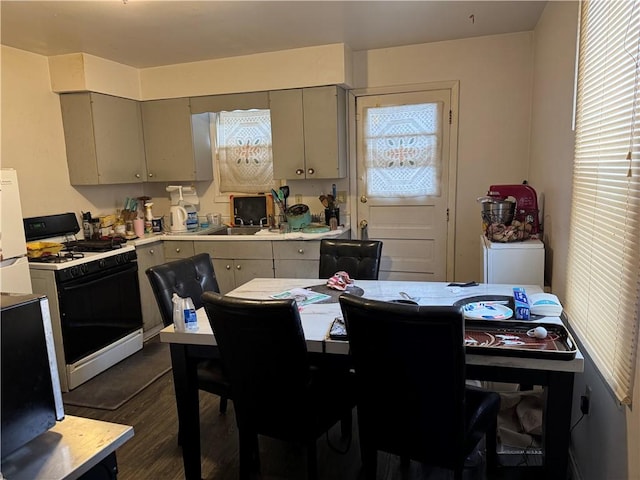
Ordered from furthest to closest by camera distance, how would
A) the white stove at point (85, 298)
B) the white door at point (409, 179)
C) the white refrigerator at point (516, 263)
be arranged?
the white door at point (409, 179)
the white stove at point (85, 298)
the white refrigerator at point (516, 263)

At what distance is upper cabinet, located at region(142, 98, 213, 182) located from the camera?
160 inches

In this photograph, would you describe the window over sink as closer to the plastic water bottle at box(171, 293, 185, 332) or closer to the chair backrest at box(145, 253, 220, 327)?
the chair backrest at box(145, 253, 220, 327)

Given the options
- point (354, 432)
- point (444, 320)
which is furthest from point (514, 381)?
point (354, 432)

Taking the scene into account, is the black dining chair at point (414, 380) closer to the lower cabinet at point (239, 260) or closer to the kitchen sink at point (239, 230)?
the lower cabinet at point (239, 260)

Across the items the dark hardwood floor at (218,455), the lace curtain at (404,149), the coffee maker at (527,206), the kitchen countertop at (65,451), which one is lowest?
the dark hardwood floor at (218,455)

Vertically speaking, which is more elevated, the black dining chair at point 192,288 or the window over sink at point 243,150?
the window over sink at point 243,150

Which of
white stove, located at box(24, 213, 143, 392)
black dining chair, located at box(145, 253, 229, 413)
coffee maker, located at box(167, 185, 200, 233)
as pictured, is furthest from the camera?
coffee maker, located at box(167, 185, 200, 233)

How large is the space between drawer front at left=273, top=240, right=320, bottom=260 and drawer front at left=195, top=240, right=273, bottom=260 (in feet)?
0.23

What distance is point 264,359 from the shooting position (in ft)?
5.47

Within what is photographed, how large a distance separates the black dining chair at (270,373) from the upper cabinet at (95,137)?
2.63m

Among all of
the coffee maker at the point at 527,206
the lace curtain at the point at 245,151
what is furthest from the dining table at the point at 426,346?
the lace curtain at the point at 245,151

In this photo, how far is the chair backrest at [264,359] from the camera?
1.58 metres

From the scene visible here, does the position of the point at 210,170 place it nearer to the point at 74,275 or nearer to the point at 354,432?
the point at 74,275

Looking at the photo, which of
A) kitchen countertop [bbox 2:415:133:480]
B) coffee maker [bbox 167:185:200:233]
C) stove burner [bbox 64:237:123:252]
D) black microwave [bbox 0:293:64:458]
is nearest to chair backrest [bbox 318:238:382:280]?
stove burner [bbox 64:237:123:252]
